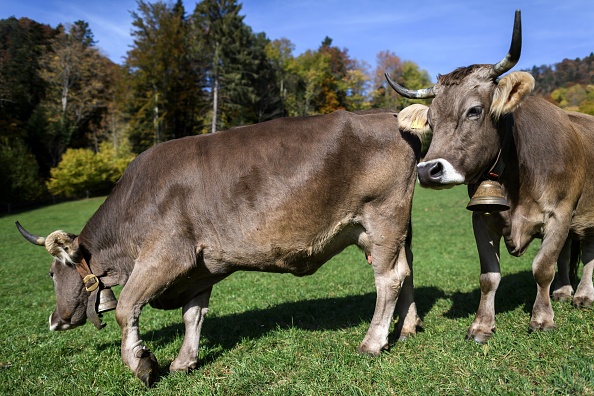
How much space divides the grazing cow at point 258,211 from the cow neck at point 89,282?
0.04 ft

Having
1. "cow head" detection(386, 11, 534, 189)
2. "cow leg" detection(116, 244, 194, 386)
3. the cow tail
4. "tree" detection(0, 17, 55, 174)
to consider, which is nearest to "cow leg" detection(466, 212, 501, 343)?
→ "cow head" detection(386, 11, 534, 189)

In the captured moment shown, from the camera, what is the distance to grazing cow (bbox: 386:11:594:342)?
430cm

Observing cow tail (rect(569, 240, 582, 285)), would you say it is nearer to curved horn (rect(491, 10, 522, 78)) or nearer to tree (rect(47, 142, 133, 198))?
curved horn (rect(491, 10, 522, 78))

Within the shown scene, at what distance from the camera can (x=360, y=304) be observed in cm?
722

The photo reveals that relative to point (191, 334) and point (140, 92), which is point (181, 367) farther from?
point (140, 92)

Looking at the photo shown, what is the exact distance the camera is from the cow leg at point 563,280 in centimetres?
638

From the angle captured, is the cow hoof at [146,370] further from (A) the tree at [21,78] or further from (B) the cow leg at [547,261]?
(A) the tree at [21,78]

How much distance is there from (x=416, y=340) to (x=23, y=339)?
5.65m

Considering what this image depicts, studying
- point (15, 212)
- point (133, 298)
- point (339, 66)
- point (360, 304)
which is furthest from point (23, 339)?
point (339, 66)

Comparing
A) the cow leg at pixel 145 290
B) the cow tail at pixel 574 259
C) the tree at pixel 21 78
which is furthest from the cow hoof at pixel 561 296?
the tree at pixel 21 78

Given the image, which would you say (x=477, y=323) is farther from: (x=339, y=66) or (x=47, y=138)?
(x=339, y=66)

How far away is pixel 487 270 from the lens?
16.9 ft

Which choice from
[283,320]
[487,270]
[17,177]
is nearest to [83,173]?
[17,177]

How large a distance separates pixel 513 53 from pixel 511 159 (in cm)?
122
